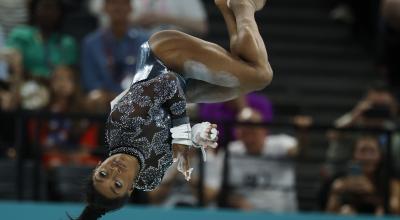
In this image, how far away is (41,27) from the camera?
7598 mm

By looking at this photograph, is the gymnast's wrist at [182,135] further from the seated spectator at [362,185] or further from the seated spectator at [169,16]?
the seated spectator at [169,16]

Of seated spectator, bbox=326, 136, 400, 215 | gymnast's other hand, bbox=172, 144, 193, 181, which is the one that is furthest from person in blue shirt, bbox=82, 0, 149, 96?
gymnast's other hand, bbox=172, 144, 193, 181

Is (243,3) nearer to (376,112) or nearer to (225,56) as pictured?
(225,56)

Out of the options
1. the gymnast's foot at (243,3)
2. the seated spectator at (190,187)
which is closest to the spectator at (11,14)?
the seated spectator at (190,187)

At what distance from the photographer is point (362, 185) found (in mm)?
7168

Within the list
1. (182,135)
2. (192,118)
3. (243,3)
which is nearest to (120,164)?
(182,135)

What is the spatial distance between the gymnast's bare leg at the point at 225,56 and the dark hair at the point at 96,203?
70cm

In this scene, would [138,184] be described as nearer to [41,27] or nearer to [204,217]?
[204,217]

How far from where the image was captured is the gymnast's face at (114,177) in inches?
196

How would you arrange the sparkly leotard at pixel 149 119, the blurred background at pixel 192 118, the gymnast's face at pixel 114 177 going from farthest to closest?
the blurred background at pixel 192 118 < the sparkly leotard at pixel 149 119 < the gymnast's face at pixel 114 177

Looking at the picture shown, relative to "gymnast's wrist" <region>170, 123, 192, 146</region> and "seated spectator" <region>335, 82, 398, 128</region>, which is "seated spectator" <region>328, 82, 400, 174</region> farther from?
"gymnast's wrist" <region>170, 123, 192, 146</region>

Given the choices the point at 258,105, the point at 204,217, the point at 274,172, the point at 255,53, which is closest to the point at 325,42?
the point at 258,105

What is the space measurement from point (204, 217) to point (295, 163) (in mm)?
843

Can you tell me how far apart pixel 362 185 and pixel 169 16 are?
5.88ft
